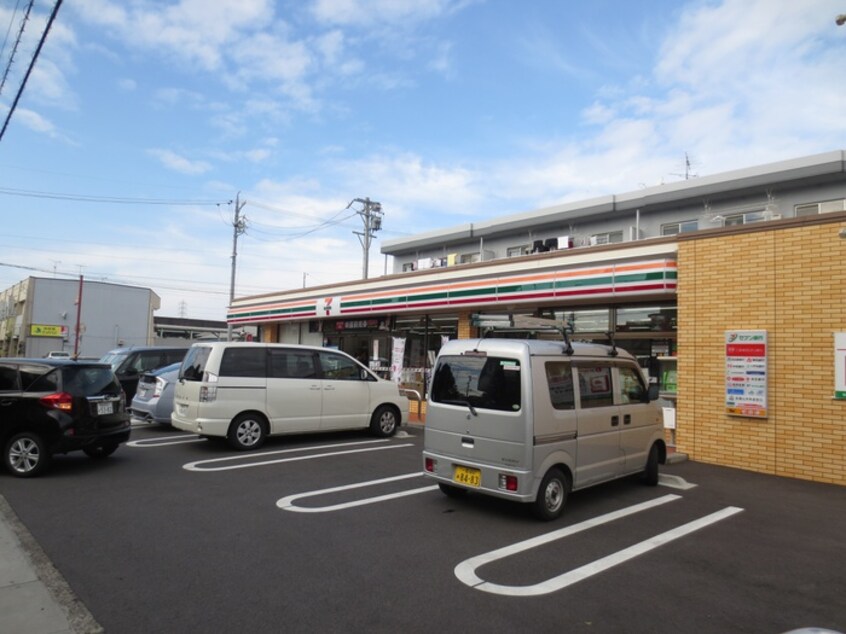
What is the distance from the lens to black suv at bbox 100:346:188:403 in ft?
45.7

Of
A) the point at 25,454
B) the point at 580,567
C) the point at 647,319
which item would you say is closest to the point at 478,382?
the point at 580,567

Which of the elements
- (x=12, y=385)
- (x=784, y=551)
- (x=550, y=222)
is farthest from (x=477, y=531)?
(x=550, y=222)

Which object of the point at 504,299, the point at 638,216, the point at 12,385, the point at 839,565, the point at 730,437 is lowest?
the point at 839,565

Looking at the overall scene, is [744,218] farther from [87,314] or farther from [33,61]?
[87,314]

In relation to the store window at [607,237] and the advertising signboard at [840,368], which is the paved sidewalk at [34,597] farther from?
the store window at [607,237]

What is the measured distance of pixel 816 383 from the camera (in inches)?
335

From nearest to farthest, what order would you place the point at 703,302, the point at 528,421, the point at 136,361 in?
the point at 528,421 < the point at 703,302 < the point at 136,361

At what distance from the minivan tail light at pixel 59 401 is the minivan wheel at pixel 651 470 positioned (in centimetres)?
792

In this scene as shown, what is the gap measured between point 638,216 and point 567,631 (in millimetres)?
14609

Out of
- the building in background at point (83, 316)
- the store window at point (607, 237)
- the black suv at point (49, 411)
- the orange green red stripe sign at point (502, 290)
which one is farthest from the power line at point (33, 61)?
the building in background at point (83, 316)

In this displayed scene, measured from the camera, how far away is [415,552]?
196 inches

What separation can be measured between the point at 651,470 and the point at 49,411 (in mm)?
8197

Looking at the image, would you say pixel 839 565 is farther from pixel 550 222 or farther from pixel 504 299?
pixel 550 222

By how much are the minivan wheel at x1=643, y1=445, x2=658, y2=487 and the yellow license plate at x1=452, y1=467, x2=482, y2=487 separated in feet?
9.69
